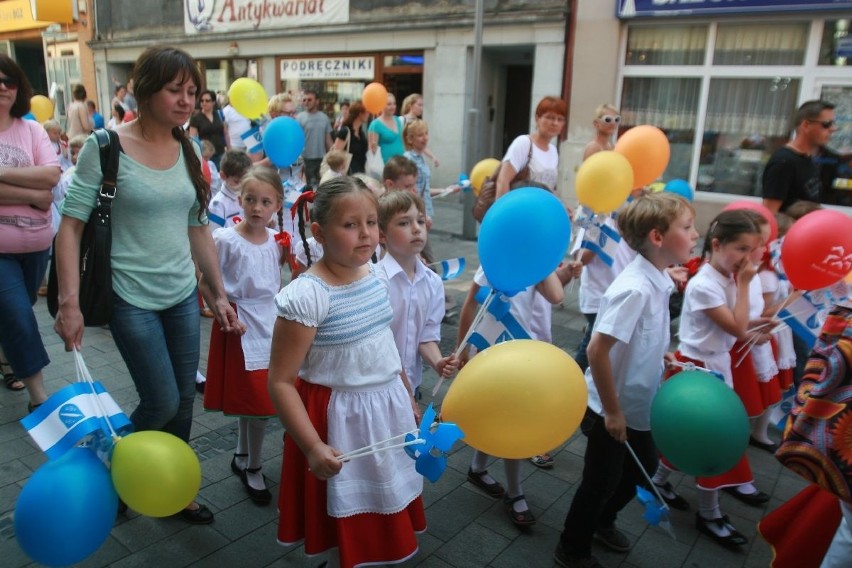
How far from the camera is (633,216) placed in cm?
259

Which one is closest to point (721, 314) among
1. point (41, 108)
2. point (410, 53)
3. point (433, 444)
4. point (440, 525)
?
point (440, 525)

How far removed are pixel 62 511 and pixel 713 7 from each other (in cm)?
1021

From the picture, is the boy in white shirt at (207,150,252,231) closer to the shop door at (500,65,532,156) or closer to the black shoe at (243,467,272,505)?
the black shoe at (243,467,272,505)

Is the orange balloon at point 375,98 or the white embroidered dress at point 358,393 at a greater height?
the orange balloon at point 375,98

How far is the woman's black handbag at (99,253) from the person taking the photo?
2.33 m

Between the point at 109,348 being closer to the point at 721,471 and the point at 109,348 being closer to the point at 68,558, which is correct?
the point at 68,558

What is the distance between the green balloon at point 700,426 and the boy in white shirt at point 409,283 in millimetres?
919

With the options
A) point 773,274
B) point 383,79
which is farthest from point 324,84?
point 773,274

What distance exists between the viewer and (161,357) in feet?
8.36

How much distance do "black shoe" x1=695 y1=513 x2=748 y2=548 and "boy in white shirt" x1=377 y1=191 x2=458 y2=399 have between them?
5.00ft

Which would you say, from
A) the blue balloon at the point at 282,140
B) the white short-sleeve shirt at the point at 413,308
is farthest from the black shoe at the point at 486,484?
the blue balloon at the point at 282,140

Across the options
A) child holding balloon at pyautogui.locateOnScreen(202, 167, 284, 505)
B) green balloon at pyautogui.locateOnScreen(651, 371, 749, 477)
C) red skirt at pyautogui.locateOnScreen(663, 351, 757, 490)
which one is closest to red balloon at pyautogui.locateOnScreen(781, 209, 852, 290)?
red skirt at pyautogui.locateOnScreen(663, 351, 757, 490)

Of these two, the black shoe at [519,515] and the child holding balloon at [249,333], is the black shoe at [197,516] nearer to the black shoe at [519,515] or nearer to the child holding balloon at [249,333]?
the child holding balloon at [249,333]

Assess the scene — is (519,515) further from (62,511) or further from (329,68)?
(329,68)
